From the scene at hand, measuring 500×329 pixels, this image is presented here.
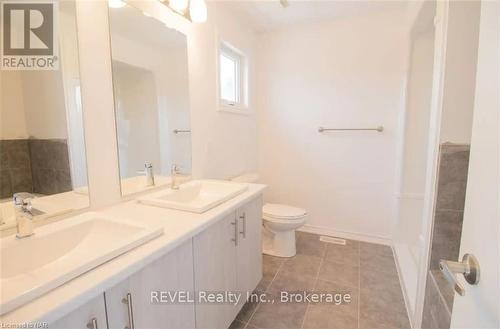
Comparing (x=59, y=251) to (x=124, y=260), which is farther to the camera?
(x=59, y=251)

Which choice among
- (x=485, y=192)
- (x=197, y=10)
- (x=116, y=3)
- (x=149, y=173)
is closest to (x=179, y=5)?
(x=197, y=10)

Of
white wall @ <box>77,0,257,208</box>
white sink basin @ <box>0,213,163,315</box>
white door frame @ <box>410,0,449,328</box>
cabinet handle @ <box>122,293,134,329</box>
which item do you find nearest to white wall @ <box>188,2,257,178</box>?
white wall @ <box>77,0,257,208</box>

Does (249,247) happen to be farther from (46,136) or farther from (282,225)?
(46,136)

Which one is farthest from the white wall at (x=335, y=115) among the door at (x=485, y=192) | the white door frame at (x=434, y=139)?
the door at (x=485, y=192)

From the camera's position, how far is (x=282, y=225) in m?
2.29

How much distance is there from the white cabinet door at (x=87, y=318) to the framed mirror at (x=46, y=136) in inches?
21.0

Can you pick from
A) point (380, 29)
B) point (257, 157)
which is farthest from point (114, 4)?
point (380, 29)

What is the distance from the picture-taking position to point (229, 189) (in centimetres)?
171

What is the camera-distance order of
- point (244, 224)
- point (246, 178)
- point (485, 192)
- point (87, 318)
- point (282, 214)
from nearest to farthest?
point (485, 192), point (87, 318), point (244, 224), point (282, 214), point (246, 178)

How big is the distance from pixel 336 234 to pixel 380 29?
216 centimetres

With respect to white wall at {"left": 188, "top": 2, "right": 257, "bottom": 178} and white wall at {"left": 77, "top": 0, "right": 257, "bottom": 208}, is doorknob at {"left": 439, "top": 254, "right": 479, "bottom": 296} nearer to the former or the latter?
white wall at {"left": 77, "top": 0, "right": 257, "bottom": 208}

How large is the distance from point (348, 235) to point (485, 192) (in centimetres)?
249

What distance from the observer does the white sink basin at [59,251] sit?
2.10 feet

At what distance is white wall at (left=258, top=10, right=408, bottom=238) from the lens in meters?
2.49
